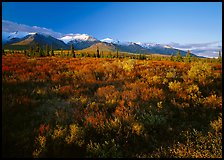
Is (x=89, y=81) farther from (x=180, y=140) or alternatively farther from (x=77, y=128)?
(x=180, y=140)

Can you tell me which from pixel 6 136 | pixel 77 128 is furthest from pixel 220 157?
pixel 6 136

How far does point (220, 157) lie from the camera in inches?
215

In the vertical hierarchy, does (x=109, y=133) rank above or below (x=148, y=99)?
below

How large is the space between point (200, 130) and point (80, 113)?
4.21 m

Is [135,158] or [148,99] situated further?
[148,99]

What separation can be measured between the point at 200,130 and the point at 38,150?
5.16 meters

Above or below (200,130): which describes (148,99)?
above

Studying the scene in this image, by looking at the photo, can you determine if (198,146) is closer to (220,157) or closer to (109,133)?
(220,157)

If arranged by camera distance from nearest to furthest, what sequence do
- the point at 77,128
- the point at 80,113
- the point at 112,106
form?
the point at 77,128 → the point at 80,113 → the point at 112,106

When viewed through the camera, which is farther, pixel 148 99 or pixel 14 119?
pixel 148 99

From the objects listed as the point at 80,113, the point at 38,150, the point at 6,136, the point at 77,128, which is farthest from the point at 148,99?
the point at 6,136

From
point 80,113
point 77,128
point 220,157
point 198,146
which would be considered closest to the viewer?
point 220,157

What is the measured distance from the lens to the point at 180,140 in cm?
637

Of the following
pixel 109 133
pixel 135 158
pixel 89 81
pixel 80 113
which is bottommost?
pixel 135 158
